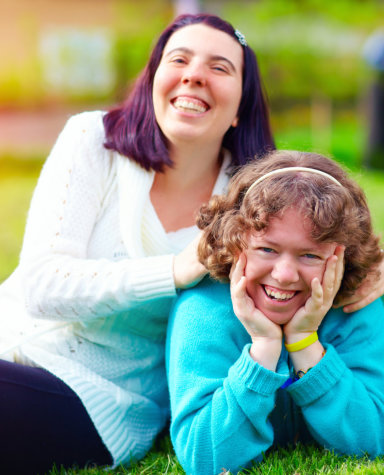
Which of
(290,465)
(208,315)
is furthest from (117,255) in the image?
(290,465)

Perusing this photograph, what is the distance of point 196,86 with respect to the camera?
2.81 meters

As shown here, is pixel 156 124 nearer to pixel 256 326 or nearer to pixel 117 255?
pixel 117 255

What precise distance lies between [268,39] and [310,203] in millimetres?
18601

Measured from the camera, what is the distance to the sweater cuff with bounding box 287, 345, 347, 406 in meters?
2.27

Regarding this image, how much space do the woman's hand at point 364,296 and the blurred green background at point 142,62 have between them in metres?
13.0

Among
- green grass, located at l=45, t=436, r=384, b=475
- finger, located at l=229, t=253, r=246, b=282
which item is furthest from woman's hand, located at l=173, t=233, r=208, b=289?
green grass, located at l=45, t=436, r=384, b=475

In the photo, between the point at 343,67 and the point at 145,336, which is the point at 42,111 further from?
the point at 145,336

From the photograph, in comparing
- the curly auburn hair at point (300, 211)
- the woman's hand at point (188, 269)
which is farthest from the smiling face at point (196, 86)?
the woman's hand at point (188, 269)

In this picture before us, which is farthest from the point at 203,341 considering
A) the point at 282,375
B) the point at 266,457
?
the point at 266,457

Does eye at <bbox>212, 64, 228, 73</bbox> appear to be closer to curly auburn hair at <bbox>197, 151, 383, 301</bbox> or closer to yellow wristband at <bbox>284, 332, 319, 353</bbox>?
curly auburn hair at <bbox>197, 151, 383, 301</bbox>

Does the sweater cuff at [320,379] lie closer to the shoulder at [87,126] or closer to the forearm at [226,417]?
the forearm at [226,417]

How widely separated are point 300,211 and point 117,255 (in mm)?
969

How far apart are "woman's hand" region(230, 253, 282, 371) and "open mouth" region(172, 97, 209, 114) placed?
80 centimetres

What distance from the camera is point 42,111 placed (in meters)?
18.5
